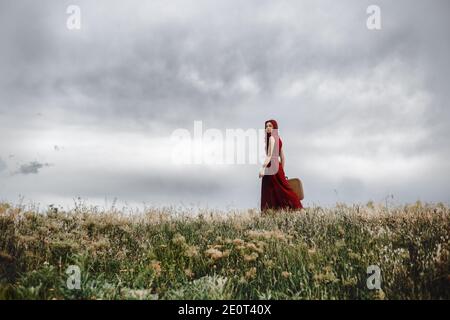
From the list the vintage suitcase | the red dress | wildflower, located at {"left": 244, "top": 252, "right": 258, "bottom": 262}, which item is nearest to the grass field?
wildflower, located at {"left": 244, "top": 252, "right": 258, "bottom": 262}

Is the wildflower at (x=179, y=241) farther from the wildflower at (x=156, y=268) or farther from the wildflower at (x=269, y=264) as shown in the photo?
the wildflower at (x=269, y=264)

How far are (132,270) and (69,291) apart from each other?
45.4 inches

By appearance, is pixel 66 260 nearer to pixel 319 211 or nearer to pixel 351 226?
pixel 351 226

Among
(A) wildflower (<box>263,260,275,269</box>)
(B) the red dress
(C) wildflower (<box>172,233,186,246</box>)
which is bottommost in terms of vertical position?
(A) wildflower (<box>263,260,275,269</box>)

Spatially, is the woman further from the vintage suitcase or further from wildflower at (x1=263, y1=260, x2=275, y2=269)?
wildflower at (x1=263, y1=260, x2=275, y2=269)

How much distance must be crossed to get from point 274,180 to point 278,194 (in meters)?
0.42

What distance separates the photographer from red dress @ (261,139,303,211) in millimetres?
→ 11875

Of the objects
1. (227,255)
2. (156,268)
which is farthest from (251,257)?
(156,268)

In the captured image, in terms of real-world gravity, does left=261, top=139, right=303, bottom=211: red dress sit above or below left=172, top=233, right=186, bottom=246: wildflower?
above

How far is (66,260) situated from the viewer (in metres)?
6.86

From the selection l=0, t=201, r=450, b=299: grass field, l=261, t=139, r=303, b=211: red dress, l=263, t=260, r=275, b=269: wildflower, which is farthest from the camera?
l=261, t=139, r=303, b=211: red dress

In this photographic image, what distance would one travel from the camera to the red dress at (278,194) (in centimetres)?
1188

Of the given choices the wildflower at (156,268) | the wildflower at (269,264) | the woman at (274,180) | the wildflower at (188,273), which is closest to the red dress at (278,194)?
the woman at (274,180)

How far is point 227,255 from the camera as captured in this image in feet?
22.0
